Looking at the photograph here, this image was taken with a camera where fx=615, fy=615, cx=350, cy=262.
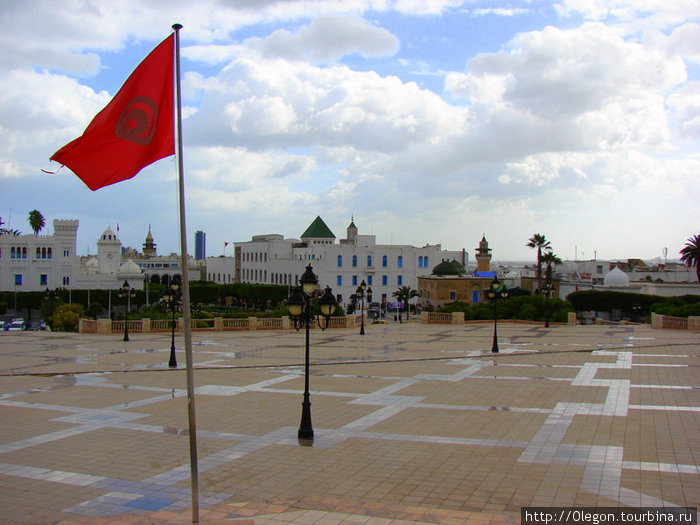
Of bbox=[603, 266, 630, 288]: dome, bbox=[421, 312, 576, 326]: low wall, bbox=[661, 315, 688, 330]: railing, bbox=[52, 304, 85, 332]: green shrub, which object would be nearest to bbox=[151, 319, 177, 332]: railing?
bbox=[52, 304, 85, 332]: green shrub

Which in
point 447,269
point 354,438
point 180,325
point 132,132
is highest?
point 132,132

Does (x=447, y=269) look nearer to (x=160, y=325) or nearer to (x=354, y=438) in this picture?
(x=160, y=325)

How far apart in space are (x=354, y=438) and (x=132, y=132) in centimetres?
707

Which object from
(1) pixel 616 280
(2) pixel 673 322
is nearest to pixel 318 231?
(1) pixel 616 280

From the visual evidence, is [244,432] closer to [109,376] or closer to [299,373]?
[299,373]

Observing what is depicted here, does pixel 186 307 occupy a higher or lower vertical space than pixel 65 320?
higher

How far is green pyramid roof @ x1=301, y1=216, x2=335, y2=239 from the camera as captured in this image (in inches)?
4213

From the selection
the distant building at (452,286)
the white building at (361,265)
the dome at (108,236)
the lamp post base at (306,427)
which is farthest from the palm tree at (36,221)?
the lamp post base at (306,427)

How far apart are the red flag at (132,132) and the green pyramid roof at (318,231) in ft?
323

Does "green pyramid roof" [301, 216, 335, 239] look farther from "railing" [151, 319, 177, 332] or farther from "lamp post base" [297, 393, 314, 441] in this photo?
"lamp post base" [297, 393, 314, 441]

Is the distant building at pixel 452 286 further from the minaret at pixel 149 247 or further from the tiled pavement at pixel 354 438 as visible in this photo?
the minaret at pixel 149 247

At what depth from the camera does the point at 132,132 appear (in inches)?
320

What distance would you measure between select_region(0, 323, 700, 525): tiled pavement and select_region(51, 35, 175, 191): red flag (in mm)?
4512

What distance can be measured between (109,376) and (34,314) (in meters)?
68.5
